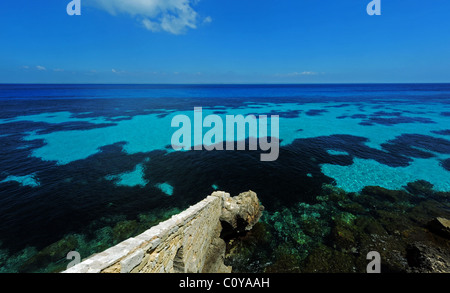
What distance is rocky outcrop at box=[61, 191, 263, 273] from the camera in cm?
415

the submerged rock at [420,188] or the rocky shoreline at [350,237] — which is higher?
the submerged rock at [420,188]

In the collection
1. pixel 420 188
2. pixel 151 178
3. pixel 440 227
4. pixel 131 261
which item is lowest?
pixel 440 227

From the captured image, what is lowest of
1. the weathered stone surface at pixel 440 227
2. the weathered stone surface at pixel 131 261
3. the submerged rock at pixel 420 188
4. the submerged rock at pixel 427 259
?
the submerged rock at pixel 427 259

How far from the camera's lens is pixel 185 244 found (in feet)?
21.0

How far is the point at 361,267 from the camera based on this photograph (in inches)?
322

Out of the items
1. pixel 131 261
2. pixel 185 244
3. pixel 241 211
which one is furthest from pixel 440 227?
pixel 131 261

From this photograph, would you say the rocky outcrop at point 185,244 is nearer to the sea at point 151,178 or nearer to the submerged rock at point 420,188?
the sea at point 151,178

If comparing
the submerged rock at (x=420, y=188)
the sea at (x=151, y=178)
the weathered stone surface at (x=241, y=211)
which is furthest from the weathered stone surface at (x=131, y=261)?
the submerged rock at (x=420, y=188)

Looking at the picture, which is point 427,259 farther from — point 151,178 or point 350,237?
point 151,178

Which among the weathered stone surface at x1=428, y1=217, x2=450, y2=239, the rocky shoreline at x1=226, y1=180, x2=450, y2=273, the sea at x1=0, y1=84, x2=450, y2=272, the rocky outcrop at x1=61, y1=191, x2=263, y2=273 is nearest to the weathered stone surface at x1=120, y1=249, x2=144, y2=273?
the rocky outcrop at x1=61, y1=191, x2=263, y2=273

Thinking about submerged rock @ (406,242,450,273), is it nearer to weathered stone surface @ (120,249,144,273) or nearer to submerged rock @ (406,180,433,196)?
submerged rock @ (406,180,433,196)

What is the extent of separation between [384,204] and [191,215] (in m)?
13.1

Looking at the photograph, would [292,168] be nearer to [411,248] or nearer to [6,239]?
[411,248]

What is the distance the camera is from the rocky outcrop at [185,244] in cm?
415
